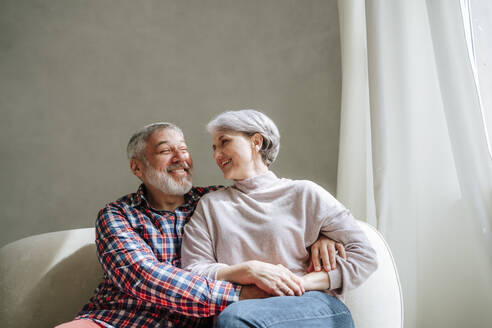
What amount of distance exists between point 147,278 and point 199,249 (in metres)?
0.20

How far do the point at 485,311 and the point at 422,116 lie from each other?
825 millimetres

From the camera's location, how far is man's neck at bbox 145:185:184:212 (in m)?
1.49

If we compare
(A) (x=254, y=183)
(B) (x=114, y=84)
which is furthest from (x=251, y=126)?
(B) (x=114, y=84)

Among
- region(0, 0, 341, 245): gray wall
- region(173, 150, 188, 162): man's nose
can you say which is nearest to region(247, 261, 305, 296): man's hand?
region(173, 150, 188, 162): man's nose

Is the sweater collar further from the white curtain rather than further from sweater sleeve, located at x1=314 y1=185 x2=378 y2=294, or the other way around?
the white curtain

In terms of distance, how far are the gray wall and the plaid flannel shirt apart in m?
0.94

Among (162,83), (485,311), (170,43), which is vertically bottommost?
(485,311)

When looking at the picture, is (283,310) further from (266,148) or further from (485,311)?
(485,311)

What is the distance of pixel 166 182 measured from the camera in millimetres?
1429

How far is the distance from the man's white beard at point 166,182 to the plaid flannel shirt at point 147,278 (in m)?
0.07

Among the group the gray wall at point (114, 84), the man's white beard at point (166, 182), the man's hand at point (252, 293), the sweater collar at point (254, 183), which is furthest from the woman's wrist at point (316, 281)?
the gray wall at point (114, 84)

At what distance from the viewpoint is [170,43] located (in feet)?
7.68

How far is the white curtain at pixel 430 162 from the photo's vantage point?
144 cm

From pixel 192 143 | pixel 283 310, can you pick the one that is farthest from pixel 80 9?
pixel 283 310
